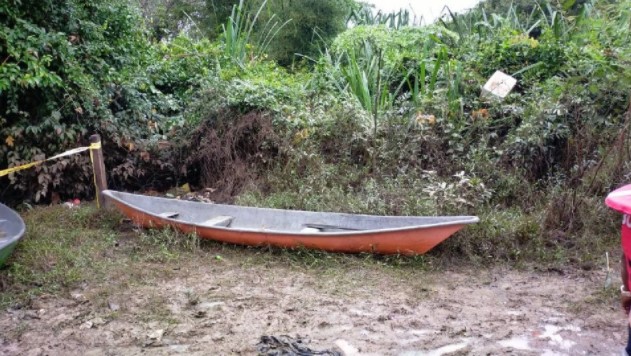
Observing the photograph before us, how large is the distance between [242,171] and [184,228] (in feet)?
5.56

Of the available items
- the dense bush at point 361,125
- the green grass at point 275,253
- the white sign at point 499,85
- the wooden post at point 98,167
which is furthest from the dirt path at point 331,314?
the white sign at point 499,85

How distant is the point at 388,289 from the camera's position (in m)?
4.30

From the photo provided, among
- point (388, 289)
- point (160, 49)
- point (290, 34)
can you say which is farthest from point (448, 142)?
point (290, 34)

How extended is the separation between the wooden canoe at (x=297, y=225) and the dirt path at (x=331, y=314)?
24 centimetres

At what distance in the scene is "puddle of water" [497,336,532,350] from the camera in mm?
3417

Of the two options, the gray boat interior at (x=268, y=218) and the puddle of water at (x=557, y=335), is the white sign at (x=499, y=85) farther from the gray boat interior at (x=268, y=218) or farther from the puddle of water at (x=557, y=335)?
the puddle of water at (x=557, y=335)

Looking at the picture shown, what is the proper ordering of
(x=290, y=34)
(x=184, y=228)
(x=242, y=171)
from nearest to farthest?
(x=184, y=228) → (x=242, y=171) → (x=290, y=34)

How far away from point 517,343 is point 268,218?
2791 millimetres

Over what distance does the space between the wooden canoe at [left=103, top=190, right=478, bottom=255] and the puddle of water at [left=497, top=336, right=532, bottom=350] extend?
1.07m

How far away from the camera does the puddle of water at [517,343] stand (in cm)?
342

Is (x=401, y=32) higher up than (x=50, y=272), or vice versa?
(x=401, y=32)

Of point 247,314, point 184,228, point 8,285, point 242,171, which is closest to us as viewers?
point 247,314

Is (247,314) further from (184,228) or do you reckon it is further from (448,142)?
(448,142)

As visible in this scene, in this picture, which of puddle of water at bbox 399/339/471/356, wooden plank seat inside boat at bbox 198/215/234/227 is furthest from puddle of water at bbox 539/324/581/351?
wooden plank seat inside boat at bbox 198/215/234/227
